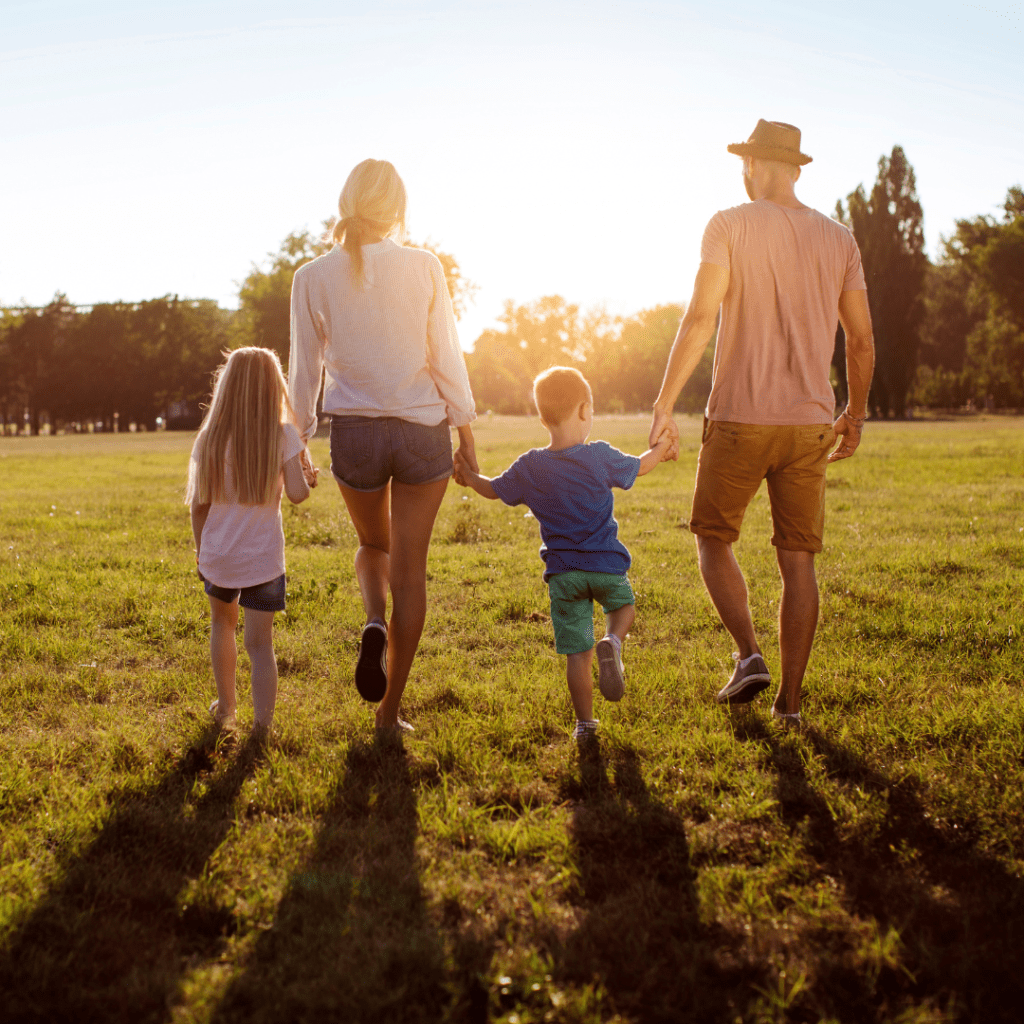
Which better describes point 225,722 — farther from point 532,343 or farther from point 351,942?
point 532,343

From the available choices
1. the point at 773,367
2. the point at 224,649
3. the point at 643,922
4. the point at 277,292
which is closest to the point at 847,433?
the point at 773,367

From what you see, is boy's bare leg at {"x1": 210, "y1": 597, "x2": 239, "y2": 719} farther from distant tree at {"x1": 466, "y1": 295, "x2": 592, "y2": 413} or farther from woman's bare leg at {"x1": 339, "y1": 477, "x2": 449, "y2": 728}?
distant tree at {"x1": 466, "y1": 295, "x2": 592, "y2": 413}

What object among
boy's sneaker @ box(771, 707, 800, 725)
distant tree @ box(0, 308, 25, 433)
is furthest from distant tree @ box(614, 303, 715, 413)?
boy's sneaker @ box(771, 707, 800, 725)

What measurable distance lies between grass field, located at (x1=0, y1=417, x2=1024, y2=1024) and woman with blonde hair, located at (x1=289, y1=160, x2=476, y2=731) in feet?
2.40

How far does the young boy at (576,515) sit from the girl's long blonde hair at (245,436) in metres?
0.93

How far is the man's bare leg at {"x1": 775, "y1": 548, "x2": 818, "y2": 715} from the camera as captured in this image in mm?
3826

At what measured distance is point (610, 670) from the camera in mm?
3494

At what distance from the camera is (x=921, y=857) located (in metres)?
2.70

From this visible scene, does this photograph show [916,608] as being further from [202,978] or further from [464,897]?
[202,978]

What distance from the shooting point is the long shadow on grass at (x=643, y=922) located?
2107mm

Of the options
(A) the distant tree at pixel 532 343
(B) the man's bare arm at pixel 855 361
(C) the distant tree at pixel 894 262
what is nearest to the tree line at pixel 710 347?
(C) the distant tree at pixel 894 262

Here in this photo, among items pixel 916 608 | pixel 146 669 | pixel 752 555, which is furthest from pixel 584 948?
pixel 752 555

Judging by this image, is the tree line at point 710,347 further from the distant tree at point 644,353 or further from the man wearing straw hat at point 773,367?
the man wearing straw hat at point 773,367

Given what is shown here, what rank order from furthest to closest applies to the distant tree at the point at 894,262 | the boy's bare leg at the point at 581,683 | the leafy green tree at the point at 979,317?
the distant tree at the point at 894,262 → the leafy green tree at the point at 979,317 → the boy's bare leg at the point at 581,683
